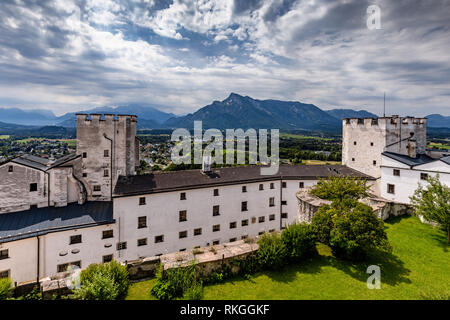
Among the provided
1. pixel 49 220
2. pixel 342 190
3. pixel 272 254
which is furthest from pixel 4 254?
pixel 342 190

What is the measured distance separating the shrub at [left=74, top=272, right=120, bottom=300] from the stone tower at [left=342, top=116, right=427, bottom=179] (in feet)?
122

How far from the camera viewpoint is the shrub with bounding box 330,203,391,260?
1435 cm

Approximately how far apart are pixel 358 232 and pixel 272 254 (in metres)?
5.73

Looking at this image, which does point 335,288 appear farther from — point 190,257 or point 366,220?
point 190,257

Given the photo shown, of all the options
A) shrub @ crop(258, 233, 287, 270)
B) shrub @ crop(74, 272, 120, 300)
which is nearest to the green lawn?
shrub @ crop(258, 233, 287, 270)

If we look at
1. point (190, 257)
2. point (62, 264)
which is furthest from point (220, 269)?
point (62, 264)

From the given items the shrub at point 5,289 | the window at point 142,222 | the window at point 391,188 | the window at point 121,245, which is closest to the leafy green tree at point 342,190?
the window at point 391,188

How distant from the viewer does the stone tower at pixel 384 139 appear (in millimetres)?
33188

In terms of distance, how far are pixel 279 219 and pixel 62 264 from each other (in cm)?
2821

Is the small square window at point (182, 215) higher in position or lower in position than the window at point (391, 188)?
lower

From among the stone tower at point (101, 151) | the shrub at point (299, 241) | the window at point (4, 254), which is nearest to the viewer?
the shrub at point (299, 241)

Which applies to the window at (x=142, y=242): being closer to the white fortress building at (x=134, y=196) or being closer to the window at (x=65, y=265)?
the white fortress building at (x=134, y=196)

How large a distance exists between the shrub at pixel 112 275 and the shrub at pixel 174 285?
162cm

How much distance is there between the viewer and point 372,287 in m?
13.2
